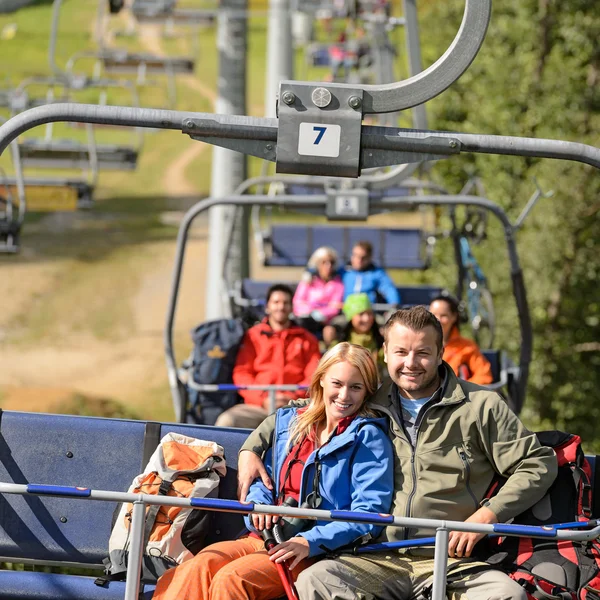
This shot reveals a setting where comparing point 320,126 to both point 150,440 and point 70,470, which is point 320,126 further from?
point 70,470

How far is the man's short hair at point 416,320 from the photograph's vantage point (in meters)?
3.69

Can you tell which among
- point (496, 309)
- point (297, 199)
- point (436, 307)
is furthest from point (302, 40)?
point (436, 307)

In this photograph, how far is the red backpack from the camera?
11.4 feet

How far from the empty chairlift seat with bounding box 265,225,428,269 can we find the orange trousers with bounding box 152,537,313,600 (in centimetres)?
673

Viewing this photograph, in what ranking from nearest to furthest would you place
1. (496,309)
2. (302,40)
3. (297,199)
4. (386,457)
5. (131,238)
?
1. (386,457)
2. (297,199)
3. (496,309)
4. (302,40)
5. (131,238)

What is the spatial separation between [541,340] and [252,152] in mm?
9348

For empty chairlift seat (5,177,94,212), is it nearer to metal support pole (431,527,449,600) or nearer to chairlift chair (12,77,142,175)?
chairlift chair (12,77,142,175)

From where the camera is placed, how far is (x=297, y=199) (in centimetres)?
774

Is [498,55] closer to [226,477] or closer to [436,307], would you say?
[436,307]

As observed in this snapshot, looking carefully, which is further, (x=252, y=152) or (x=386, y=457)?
(x=386, y=457)

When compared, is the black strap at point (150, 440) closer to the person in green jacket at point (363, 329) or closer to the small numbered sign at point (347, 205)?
the person in green jacket at point (363, 329)

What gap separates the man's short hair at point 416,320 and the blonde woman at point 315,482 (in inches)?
6.1

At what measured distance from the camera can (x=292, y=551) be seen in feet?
11.5

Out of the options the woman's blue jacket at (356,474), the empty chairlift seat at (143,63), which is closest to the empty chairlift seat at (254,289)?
the empty chairlift seat at (143,63)
